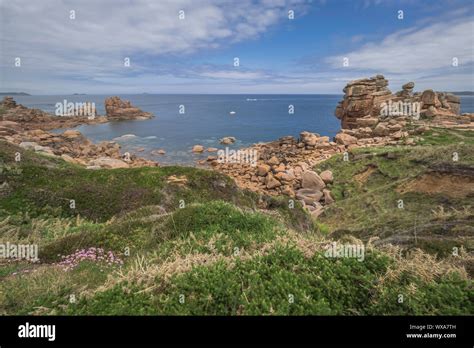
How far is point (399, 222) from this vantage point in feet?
39.0

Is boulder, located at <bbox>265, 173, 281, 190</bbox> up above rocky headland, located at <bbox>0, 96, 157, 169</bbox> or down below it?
below

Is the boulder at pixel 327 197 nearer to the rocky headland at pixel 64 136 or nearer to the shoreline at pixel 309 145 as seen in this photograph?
the shoreline at pixel 309 145

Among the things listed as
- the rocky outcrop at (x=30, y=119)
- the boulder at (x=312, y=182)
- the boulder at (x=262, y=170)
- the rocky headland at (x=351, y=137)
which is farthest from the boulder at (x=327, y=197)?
the rocky outcrop at (x=30, y=119)

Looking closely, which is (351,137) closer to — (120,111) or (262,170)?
(262,170)

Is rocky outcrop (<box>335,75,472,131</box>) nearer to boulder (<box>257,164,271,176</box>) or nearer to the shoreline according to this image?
the shoreline

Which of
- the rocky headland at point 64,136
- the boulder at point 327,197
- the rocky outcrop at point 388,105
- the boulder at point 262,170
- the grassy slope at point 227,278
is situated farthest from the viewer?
the rocky outcrop at point 388,105

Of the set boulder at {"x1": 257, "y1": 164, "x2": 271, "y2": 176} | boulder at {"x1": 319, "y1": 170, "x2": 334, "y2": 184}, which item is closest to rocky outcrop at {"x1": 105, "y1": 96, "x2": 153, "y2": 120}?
boulder at {"x1": 257, "y1": 164, "x2": 271, "y2": 176}

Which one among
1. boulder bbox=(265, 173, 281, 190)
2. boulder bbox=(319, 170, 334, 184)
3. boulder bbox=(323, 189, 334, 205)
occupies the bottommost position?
boulder bbox=(323, 189, 334, 205)

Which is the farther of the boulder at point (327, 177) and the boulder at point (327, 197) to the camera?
the boulder at point (327, 177)

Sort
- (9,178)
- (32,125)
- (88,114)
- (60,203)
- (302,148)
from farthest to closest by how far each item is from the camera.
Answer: (88,114) → (32,125) → (302,148) → (9,178) → (60,203)

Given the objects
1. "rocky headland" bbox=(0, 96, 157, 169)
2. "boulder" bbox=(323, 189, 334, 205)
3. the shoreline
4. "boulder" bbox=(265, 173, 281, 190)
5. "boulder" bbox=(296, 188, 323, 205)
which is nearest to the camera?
"boulder" bbox=(323, 189, 334, 205)
